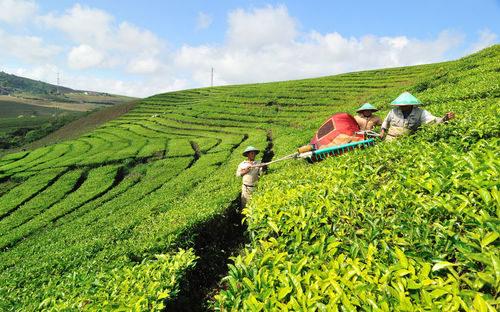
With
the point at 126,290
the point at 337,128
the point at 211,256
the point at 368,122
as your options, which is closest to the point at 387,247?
the point at 126,290

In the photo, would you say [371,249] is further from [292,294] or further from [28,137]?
[28,137]

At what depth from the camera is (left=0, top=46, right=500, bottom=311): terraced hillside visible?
1.99m

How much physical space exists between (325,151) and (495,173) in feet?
15.1

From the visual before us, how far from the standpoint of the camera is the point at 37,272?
20.3ft

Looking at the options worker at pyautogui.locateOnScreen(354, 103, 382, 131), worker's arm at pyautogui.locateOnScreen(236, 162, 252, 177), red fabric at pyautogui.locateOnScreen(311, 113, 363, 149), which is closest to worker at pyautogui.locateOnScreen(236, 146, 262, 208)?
worker's arm at pyautogui.locateOnScreen(236, 162, 252, 177)

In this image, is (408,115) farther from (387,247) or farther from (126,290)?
(126,290)

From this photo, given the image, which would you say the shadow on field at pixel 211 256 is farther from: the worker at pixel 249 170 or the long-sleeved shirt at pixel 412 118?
the long-sleeved shirt at pixel 412 118

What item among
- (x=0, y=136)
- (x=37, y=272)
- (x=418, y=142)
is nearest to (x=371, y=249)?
(x=418, y=142)

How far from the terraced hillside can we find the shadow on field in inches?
1.8

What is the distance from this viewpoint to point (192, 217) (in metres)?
6.34

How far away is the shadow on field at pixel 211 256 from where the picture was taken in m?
4.89

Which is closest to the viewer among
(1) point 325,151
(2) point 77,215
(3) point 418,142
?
(3) point 418,142

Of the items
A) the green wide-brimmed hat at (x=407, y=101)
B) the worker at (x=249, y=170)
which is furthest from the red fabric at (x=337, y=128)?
the worker at (x=249, y=170)

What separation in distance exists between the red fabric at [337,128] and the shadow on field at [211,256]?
3701mm
